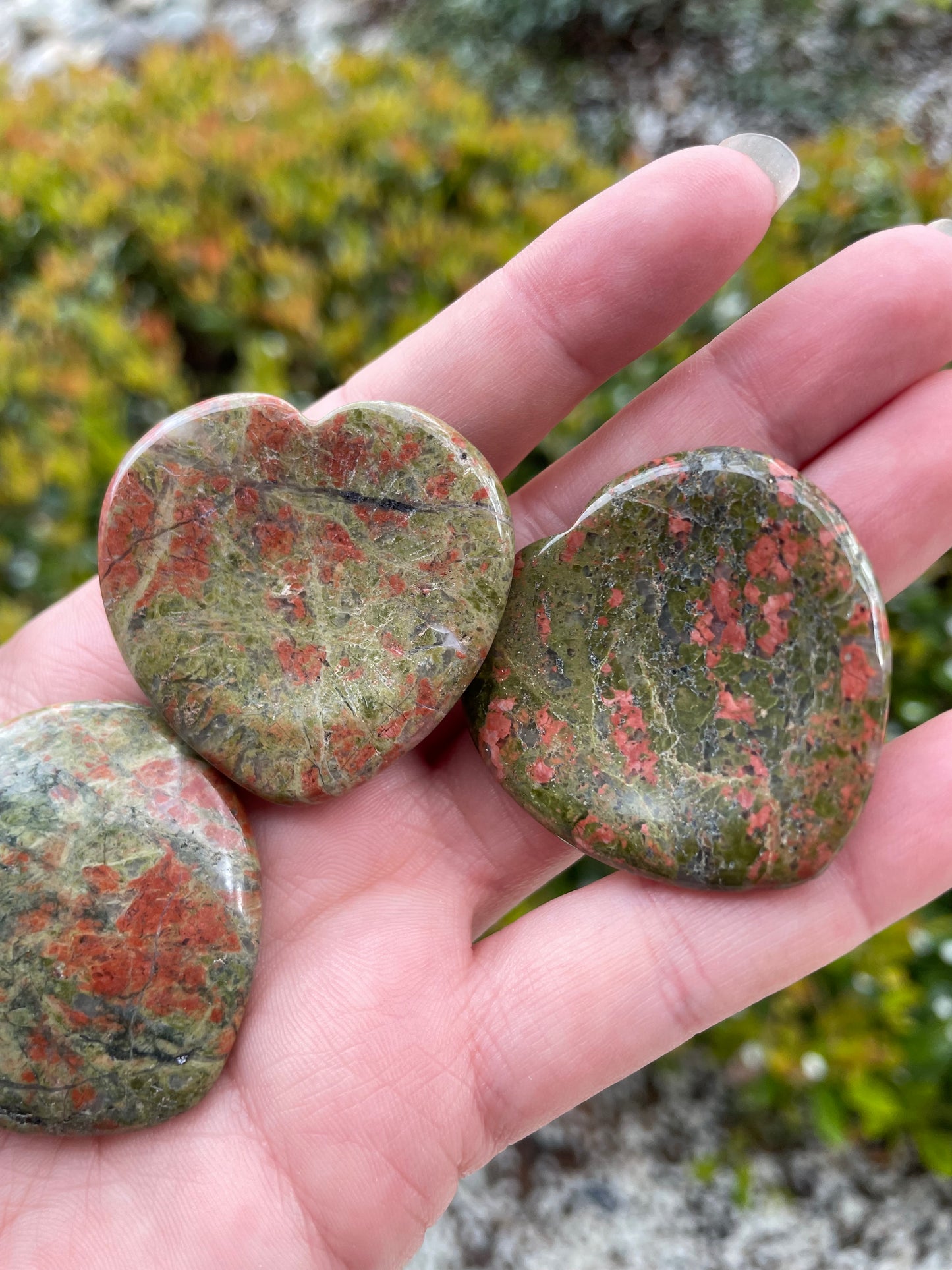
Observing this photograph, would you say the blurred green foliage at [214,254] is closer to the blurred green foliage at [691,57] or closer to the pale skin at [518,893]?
the pale skin at [518,893]

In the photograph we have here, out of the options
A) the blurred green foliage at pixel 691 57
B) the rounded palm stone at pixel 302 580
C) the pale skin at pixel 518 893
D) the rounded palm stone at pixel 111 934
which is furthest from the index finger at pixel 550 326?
the blurred green foliage at pixel 691 57

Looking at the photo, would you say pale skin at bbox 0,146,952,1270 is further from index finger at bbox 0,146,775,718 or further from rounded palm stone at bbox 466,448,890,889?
rounded palm stone at bbox 466,448,890,889

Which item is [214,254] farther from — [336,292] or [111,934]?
[111,934]

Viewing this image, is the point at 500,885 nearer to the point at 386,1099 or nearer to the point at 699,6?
the point at 386,1099

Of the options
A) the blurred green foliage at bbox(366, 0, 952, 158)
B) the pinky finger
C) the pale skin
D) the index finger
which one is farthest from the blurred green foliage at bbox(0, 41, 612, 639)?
the pinky finger

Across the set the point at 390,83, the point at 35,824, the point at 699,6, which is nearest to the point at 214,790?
the point at 35,824

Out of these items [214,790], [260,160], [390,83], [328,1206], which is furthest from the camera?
[390,83]
